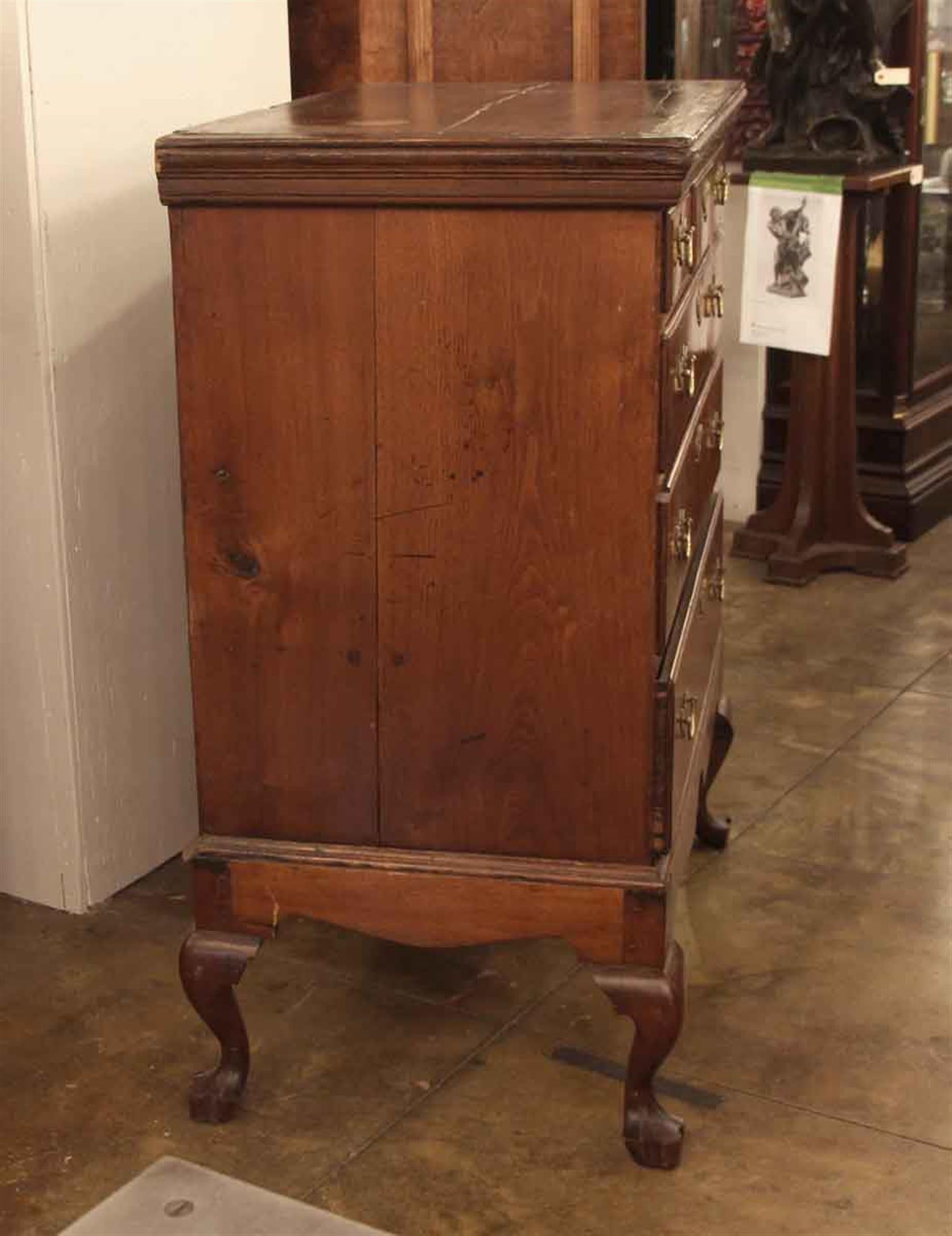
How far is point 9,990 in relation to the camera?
310 centimetres

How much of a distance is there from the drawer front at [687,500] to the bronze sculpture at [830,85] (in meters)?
2.11

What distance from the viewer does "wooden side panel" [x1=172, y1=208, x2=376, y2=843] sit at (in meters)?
2.42

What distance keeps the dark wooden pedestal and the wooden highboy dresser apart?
2641 millimetres

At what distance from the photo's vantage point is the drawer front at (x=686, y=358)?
94.8 inches

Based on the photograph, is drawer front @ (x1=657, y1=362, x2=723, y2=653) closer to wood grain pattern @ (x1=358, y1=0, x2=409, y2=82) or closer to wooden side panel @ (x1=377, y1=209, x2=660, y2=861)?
wooden side panel @ (x1=377, y1=209, x2=660, y2=861)

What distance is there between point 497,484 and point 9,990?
4.38 feet

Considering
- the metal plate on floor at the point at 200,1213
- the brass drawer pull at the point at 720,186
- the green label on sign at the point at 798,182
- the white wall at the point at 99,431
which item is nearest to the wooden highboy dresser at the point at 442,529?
the brass drawer pull at the point at 720,186

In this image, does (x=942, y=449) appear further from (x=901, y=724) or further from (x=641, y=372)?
(x=641, y=372)

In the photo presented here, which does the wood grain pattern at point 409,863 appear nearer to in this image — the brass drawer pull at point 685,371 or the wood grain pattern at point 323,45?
the brass drawer pull at point 685,371

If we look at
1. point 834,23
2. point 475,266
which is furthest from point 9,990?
point 834,23

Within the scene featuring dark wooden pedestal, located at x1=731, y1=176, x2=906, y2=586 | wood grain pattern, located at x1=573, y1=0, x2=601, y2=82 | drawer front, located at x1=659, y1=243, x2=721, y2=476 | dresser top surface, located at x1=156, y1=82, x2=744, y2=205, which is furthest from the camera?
dark wooden pedestal, located at x1=731, y1=176, x2=906, y2=586

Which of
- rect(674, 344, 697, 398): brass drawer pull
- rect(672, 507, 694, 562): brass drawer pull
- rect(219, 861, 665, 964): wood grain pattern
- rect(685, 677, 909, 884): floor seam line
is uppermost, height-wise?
rect(674, 344, 697, 398): brass drawer pull

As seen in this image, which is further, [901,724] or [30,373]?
[901,724]

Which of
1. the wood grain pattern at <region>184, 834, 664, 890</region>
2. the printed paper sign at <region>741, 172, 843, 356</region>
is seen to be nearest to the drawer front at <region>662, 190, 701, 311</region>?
the wood grain pattern at <region>184, 834, 664, 890</region>
